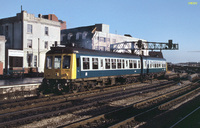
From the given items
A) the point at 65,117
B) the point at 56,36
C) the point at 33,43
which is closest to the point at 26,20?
the point at 33,43

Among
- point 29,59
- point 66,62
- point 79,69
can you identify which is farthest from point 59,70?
point 29,59

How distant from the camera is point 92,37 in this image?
5075 centimetres

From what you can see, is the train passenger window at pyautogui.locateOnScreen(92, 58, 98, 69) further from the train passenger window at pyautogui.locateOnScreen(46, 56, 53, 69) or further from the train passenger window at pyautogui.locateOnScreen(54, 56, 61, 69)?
the train passenger window at pyautogui.locateOnScreen(46, 56, 53, 69)

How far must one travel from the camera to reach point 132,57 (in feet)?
82.9

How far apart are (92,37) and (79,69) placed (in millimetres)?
34452

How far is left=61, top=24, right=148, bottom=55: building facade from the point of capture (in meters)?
51.5

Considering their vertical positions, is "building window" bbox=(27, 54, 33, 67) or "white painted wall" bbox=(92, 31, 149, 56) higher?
"white painted wall" bbox=(92, 31, 149, 56)

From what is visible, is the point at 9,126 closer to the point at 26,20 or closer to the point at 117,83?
the point at 117,83

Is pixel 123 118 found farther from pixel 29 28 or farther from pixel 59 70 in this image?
pixel 29 28

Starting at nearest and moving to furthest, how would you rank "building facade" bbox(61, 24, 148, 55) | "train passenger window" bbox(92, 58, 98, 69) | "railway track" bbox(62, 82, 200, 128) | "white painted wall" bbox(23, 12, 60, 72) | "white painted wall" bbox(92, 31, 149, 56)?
"railway track" bbox(62, 82, 200, 128), "train passenger window" bbox(92, 58, 98, 69), "white painted wall" bbox(23, 12, 60, 72), "white painted wall" bbox(92, 31, 149, 56), "building facade" bbox(61, 24, 148, 55)

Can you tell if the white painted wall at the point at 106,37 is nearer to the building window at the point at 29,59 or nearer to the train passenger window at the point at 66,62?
the building window at the point at 29,59

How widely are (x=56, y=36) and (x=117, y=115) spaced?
33.4 meters

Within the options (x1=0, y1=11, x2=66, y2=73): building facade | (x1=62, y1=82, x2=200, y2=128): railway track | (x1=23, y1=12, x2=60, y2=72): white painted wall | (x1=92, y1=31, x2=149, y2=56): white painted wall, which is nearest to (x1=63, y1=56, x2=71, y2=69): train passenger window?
(x1=62, y1=82, x2=200, y2=128): railway track

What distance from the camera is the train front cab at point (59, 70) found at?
16.2m
